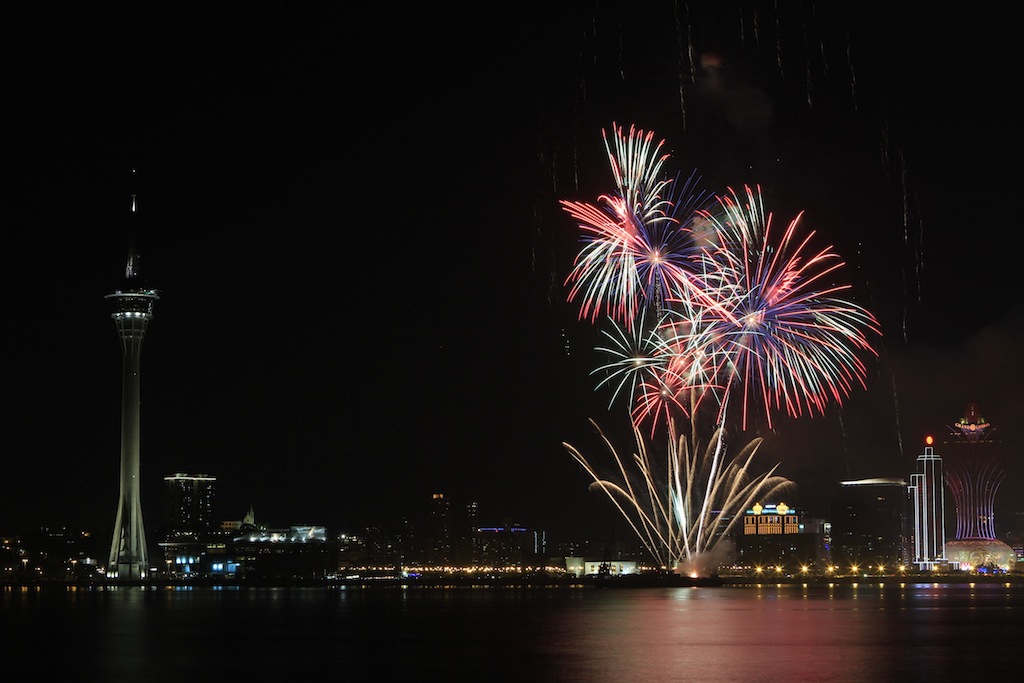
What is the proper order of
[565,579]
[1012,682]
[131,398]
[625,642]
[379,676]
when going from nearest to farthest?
[1012,682]
[379,676]
[625,642]
[131,398]
[565,579]

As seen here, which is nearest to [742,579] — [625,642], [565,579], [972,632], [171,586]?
[565,579]

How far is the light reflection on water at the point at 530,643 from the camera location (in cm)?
4525

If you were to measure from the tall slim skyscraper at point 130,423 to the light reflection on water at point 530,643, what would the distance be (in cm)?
6676

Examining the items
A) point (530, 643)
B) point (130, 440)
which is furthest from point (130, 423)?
point (530, 643)

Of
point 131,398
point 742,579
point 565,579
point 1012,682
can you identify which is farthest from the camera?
point 565,579

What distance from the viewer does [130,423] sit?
160875mm

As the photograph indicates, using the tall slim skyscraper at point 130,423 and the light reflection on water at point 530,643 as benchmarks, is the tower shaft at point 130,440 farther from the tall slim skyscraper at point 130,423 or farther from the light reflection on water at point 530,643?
the light reflection on water at point 530,643

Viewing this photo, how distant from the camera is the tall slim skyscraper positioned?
16025 cm

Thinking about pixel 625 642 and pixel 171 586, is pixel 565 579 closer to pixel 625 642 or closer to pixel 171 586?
pixel 171 586

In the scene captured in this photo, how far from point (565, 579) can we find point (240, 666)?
148953 mm

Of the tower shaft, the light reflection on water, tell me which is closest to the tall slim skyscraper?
the tower shaft

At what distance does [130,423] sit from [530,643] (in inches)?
4420

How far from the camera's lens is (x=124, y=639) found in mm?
63000

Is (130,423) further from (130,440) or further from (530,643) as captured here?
(530,643)
